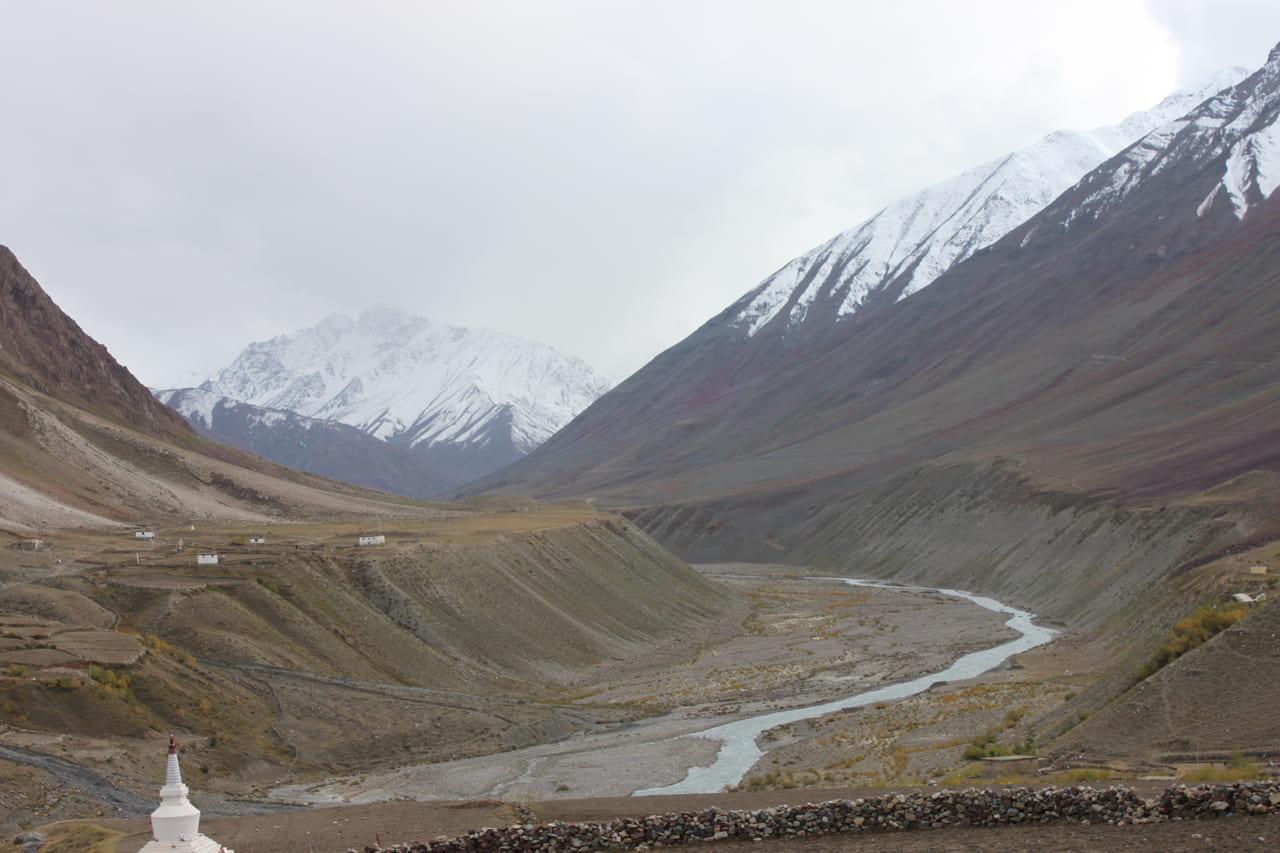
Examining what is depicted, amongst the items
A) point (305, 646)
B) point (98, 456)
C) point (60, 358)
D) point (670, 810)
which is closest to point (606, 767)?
point (670, 810)

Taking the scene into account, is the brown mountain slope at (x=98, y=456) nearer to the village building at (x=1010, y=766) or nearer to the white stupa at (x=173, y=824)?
the village building at (x=1010, y=766)

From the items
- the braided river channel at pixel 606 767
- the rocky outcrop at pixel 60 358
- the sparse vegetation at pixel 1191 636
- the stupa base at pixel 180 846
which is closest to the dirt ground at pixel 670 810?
the stupa base at pixel 180 846

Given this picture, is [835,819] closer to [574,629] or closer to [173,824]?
[173,824]

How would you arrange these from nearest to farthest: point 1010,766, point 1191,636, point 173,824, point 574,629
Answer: point 173,824 → point 1010,766 → point 1191,636 → point 574,629

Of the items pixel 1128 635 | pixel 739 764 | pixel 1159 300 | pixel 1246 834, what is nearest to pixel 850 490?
pixel 1159 300

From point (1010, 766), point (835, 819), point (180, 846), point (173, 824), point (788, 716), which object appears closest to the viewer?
point (180, 846)

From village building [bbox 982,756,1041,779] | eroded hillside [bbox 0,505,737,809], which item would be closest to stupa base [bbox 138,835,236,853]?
eroded hillside [bbox 0,505,737,809]

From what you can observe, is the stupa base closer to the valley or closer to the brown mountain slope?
the valley

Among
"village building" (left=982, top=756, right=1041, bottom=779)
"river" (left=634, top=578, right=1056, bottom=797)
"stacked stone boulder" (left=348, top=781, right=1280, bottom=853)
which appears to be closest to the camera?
"stacked stone boulder" (left=348, top=781, right=1280, bottom=853)
